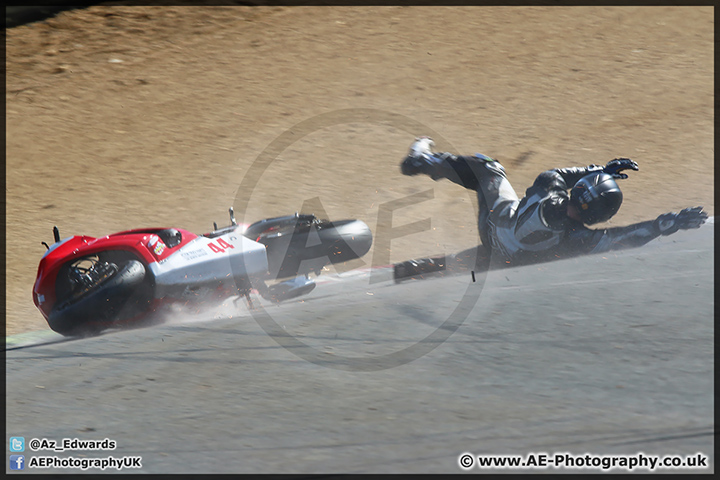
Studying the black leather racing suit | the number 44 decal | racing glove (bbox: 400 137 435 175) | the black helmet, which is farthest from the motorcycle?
the black helmet

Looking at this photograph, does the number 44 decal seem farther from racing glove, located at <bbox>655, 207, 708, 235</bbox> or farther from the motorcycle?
racing glove, located at <bbox>655, 207, 708, 235</bbox>

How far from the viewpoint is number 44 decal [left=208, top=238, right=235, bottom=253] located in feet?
18.4

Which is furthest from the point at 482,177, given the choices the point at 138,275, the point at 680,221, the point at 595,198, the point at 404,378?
the point at 138,275

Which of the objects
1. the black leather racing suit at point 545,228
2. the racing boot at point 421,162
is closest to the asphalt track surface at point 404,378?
the black leather racing suit at point 545,228

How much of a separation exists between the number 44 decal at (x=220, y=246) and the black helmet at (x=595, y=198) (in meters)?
3.07

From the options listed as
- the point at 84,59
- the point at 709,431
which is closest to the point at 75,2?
the point at 84,59

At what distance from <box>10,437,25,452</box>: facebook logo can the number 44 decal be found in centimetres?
211

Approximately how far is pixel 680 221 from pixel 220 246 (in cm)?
403

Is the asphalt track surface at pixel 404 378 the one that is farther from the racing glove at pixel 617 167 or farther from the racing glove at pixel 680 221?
the racing glove at pixel 617 167

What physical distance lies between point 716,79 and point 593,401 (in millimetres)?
9902

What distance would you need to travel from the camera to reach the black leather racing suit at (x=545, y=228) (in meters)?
6.37

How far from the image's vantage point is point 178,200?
8570 millimetres

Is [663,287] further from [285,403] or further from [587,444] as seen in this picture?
[285,403]

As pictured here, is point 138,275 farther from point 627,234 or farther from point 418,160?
point 627,234
